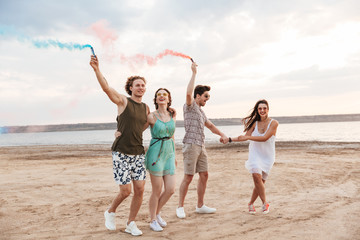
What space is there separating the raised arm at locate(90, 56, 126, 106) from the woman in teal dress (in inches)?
22.4

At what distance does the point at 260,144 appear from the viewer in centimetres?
540

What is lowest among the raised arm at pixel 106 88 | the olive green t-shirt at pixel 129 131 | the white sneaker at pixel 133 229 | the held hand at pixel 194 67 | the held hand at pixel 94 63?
the white sneaker at pixel 133 229

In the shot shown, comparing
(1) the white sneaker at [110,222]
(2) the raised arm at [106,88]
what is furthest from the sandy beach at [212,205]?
(2) the raised arm at [106,88]

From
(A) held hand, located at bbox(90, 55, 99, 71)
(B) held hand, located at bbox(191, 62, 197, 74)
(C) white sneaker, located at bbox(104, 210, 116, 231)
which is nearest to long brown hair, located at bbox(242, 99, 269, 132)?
(B) held hand, located at bbox(191, 62, 197, 74)

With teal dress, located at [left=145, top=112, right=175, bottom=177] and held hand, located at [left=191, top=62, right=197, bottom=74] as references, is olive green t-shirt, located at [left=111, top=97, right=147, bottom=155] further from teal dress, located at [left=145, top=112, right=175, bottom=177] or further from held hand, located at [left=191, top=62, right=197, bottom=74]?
held hand, located at [left=191, top=62, right=197, bottom=74]

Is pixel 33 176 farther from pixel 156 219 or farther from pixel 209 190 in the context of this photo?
pixel 156 219

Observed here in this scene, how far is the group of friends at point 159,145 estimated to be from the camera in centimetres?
421

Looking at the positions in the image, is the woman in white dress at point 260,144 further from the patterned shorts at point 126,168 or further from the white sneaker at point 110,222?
the white sneaker at point 110,222

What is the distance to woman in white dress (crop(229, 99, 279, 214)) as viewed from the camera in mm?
5230

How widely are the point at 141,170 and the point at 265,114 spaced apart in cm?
246

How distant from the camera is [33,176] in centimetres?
1063

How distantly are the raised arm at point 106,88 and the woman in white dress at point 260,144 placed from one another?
221cm

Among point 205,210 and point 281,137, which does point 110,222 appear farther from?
point 281,137

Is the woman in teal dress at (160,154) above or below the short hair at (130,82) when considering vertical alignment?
below
